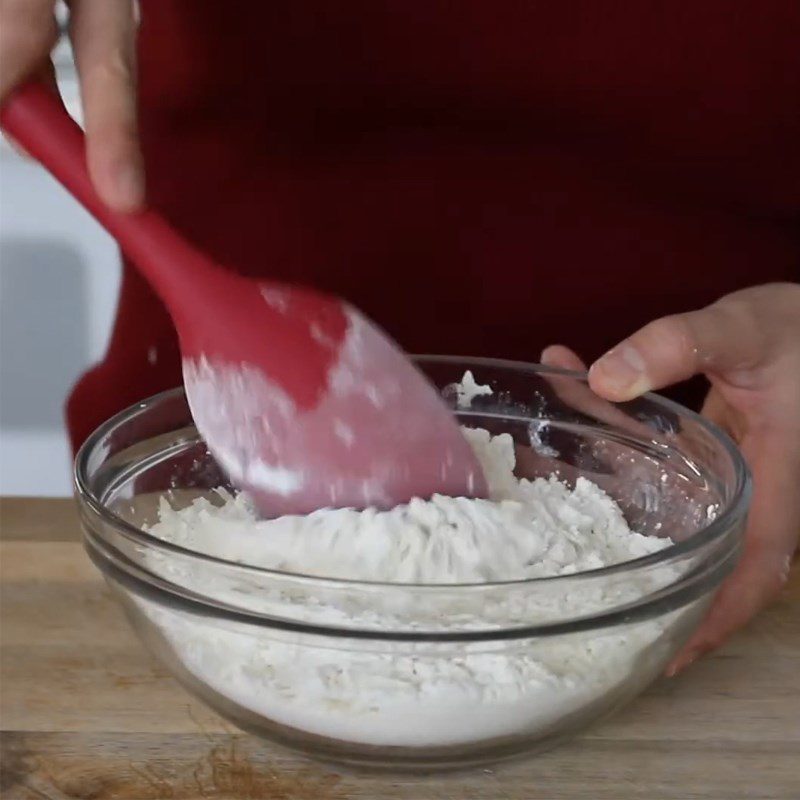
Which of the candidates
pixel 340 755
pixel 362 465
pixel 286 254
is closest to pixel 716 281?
pixel 286 254

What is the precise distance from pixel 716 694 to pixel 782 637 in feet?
0.28

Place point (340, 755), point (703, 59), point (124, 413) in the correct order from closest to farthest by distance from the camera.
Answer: point (340, 755), point (124, 413), point (703, 59)

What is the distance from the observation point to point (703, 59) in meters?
0.84

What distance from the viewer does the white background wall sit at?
1523 mm

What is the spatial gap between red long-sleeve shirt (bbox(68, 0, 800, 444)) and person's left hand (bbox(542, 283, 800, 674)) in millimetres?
179

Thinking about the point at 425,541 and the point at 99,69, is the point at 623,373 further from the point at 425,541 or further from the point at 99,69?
the point at 99,69

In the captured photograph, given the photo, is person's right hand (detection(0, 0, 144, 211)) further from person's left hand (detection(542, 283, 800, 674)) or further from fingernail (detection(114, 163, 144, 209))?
person's left hand (detection(542, 283, 800, 674))

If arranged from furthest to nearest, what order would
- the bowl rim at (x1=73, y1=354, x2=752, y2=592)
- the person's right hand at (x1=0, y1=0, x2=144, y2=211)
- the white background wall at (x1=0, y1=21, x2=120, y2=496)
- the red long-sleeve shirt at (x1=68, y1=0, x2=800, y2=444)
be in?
1. the white background wall at (x1=0, y1=21, x2=120, y2=496)
2. the red long-sleeve shirt at (x1=68, y1=0, x2=800, y2=444)
3. the person's right hand at (x1=0, y1=0, x2=144, y2=211)
4. the bowl rim at (x1=73, y1=354, x2=752, y2=592)

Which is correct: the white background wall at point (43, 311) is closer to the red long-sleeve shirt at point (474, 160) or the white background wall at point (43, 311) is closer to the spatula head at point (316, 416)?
the red long-sleeve shirt at point (474, 160)

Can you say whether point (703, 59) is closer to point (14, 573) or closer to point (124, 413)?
point (124, 413)

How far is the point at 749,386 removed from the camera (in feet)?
2.38

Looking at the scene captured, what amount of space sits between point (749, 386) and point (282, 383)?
0.32 metres

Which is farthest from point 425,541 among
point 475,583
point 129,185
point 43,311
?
point 43,311

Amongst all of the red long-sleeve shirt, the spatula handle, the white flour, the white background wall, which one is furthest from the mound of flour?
the white background wall
